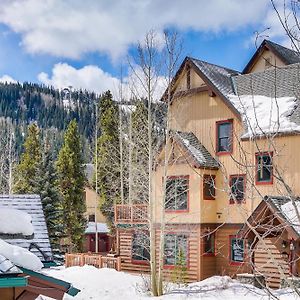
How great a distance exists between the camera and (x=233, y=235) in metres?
23.5

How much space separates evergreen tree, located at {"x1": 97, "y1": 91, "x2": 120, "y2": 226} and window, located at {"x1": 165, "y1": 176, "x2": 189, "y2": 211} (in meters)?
13.8

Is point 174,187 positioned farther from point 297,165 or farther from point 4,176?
point 4,176

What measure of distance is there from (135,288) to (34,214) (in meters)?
10.6

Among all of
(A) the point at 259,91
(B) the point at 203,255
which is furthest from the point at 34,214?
(A) the point at 259,91

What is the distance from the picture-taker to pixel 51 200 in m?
37.3

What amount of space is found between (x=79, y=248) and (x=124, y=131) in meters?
9.27

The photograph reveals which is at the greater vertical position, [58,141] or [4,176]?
[58,141]

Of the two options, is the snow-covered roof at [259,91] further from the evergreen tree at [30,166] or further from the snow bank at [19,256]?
the evergreen tree at [30,166]

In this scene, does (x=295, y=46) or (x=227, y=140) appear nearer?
(x=295, y=46)

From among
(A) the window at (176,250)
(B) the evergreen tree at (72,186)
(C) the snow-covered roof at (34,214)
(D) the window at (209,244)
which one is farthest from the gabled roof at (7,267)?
(B) the evergreen tree at (72,186)

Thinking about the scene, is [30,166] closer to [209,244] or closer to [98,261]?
[98,261]

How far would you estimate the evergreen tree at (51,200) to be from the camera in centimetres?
3691

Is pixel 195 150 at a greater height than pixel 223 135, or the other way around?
pixel 223 135

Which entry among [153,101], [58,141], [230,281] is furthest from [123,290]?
[58,141]
